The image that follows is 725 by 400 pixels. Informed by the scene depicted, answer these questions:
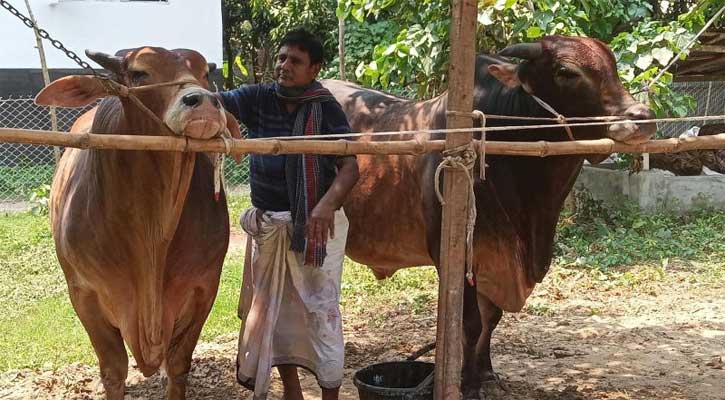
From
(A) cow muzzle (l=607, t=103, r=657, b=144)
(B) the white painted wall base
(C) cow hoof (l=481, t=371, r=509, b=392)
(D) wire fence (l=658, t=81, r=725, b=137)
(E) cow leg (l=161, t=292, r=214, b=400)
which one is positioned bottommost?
(C) cow hoof (l=481, t=371, r=509, b=392)

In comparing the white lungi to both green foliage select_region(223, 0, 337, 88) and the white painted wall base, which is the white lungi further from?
green foliage select_region(223, 0, 337, 88)

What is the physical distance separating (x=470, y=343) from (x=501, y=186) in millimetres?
843

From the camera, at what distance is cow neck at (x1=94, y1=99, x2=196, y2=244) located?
3.06m

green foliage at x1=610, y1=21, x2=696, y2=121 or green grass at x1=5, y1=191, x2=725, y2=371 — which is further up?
green foliage at x1=610, y1=21, x2=696, y2=121

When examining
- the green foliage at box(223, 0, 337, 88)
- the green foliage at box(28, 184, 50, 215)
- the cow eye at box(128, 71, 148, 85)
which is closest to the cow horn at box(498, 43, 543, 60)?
the cow eye at box(128, 71, 148, 85)

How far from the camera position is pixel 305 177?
11.5 ft

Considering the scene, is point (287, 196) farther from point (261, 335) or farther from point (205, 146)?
point (205, 146)

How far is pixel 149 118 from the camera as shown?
303 centimetres

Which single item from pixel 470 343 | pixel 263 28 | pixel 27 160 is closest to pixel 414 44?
pixel 470 343

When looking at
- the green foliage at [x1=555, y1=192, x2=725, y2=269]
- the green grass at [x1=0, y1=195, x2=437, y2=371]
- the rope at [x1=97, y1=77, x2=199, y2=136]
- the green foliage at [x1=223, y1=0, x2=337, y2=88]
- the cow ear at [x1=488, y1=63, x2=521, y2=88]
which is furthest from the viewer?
the green foliage at [x1=223, y1=0, x2=337, y2=88]

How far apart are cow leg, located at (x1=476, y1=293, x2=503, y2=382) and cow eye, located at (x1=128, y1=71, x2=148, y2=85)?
230 centimetres

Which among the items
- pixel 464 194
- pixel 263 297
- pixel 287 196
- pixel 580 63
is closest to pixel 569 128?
pixel 580 63

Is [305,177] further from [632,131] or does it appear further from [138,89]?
[632,131]

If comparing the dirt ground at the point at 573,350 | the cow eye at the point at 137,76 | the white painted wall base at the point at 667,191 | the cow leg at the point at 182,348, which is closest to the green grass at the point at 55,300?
the dirt ground at the point at 573,350
